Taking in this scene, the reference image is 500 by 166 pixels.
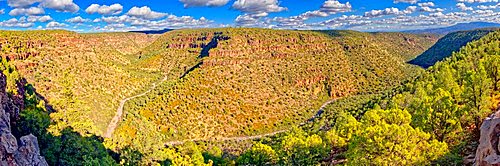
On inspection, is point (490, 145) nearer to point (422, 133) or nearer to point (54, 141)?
point (422, 133)

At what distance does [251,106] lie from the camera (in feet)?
461

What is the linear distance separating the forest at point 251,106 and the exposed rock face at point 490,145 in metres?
6.68

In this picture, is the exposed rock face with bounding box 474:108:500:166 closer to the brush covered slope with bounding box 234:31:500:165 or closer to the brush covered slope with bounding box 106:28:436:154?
the brush covered slope with bounding box 234:31:500:165

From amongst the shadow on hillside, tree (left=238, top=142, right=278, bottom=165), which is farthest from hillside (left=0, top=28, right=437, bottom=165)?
tree (left=238, top=142, right=278, bottom=165)

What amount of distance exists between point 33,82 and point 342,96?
127 metres

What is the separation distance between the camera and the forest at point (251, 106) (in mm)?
36281

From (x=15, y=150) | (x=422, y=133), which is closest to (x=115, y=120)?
(x=15, y=150)

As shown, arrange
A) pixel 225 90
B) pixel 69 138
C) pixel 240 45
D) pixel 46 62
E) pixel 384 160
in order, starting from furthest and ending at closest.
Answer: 1. pixel 240 45
2. pixel 225 90
3. pixel 46 62
4. pixel 69 138
5. pixel 384 160

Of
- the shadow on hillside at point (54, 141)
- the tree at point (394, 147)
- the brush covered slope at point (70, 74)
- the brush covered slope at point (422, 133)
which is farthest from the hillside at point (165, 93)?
the tree at point (394, 147)

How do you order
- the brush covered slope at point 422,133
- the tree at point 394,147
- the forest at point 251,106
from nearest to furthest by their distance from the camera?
1. the tree at point 394,147
2. the brush covered slope at point 422,133
3. the forest at point 251,106

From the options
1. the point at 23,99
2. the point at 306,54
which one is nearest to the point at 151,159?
the point at 23,99

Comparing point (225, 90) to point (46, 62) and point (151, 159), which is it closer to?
point (46, 62)

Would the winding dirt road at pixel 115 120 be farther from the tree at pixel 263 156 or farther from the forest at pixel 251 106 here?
the tree at pixel 263 156

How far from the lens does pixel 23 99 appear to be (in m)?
61.2
